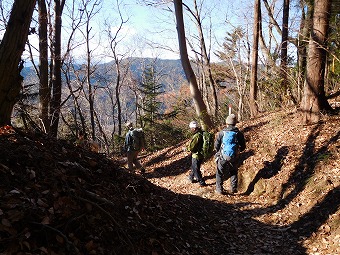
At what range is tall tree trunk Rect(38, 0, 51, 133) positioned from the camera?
10.5 metres

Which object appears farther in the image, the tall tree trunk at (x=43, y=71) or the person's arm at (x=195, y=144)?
the tall tree trunk at (x=43, y=71)

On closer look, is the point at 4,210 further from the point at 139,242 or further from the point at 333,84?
the point at 333,84

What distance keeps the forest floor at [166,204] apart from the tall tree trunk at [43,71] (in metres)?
5.78

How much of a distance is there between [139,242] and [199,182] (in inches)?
188

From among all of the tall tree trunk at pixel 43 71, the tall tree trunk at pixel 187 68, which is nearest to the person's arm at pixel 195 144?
the tall tree trunk at pixel 187 68

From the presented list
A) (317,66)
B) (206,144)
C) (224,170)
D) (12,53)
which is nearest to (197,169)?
(206,144)

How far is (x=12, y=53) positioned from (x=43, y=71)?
23.4 feet

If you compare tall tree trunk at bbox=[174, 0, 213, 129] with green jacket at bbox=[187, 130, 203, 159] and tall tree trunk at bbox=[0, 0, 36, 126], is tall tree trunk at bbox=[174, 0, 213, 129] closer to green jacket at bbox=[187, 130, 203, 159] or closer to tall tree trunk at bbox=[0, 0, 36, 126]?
green jacket at bbox=[187, 130, 203, 159]

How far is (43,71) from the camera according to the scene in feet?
35.4

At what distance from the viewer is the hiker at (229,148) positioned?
22.9 feet

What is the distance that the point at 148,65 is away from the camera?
112 feet

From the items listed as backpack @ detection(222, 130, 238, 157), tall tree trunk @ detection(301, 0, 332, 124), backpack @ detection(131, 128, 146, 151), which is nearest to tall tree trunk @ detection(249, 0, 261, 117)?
tall tree trunk @ detection(301, 0, 332, 124)

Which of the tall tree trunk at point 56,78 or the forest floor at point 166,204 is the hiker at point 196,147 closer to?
the forest floor at point 166,204

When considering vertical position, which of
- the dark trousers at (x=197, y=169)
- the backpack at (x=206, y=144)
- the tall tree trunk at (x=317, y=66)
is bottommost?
the dark trousers at (x=197, y=169)
